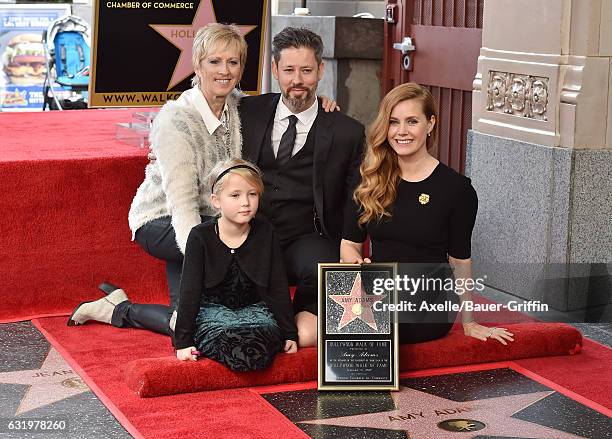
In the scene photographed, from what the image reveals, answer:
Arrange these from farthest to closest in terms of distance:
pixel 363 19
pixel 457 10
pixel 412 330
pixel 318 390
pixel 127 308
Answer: pixel 363 19, pixel 457 10, pixel 127 308, pixel 412 330, pixel 318 390

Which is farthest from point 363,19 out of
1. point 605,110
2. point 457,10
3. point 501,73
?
point 605,110

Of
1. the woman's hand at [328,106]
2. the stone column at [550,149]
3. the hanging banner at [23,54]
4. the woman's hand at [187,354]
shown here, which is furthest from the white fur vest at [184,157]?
the hanging banner at [23,54]

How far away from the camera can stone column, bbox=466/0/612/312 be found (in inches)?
195

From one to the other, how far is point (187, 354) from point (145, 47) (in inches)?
73.5

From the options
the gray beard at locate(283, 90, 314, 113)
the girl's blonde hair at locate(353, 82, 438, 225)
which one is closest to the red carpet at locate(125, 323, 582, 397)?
the girl's blonde hair at locate(353, 82, 438, 225)

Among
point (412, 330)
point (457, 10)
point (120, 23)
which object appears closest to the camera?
point (412, 330)

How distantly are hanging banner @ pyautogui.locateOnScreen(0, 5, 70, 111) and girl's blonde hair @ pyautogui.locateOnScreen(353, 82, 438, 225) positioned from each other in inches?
347

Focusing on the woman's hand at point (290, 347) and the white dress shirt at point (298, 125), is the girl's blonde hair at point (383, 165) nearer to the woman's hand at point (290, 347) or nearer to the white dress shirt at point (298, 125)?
the white dress shirt at point (298, 125)

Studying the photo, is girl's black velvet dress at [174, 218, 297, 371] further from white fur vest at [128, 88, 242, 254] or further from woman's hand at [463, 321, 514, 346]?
woman's hand at [463, 321, 514, 346]

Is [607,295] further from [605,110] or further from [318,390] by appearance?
[318,390]

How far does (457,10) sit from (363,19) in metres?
1.28

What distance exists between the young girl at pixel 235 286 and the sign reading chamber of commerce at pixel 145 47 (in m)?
1.33

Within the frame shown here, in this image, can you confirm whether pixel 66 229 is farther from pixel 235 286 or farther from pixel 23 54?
pixel 23 54

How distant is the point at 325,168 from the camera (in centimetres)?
459
